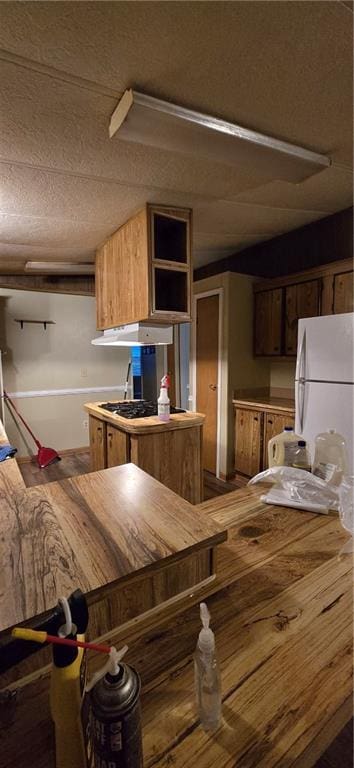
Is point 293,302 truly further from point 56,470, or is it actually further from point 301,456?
point 56,470

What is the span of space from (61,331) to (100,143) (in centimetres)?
334

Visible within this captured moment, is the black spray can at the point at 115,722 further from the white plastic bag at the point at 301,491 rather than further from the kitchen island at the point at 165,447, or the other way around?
the kitchen island at the point at 165,447

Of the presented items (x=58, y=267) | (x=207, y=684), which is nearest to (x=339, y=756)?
(x=207, y=684)

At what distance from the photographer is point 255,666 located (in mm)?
644

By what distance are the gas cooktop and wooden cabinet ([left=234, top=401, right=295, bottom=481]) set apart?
2.44 feet

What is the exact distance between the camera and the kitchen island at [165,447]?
232 cm

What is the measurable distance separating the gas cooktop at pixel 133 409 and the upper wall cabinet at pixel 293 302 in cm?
118

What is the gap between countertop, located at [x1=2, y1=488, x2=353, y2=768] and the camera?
0.52m

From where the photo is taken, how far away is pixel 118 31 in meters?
0.99

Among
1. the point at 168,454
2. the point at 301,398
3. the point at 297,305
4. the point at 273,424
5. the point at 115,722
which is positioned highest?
the point at 297,305

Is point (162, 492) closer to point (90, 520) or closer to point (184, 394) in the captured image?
point (90, 520)

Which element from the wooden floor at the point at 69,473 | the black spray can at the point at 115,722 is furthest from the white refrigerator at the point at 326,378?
the black spray can at the point at 115,722

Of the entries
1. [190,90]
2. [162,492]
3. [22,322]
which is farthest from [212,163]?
[22,322]

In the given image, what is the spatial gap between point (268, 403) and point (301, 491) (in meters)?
1.95
